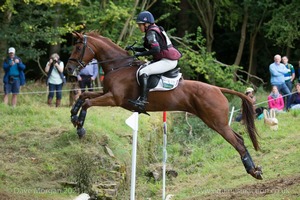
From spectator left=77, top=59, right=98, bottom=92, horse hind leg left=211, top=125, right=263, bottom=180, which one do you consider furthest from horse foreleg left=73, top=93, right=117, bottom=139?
spectator left=77, top=59, right=98, bottom=92

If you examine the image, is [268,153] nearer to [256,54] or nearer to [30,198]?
[30,198]

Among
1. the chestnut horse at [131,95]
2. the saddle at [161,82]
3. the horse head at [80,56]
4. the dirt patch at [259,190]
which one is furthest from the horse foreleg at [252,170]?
the horse head at [80,56]

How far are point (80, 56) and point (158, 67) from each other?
1566mm

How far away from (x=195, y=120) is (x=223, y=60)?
40.0ft

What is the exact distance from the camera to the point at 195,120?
881 inches

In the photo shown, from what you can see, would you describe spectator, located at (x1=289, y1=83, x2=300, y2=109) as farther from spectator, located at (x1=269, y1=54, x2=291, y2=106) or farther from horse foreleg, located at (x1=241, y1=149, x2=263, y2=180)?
horse foreleg, located at (x1=241, y1=149, x2=263, y2=180)

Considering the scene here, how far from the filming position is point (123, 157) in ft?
51.5

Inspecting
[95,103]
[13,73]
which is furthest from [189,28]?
[95,103]

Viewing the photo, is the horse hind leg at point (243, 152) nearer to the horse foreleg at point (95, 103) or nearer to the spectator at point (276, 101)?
the horse foreleg at point (95, 103)

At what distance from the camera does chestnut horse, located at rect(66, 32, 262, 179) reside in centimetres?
1302

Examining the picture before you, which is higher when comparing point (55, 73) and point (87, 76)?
point (55, 73)

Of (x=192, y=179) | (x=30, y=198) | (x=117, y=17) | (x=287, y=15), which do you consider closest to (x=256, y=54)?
(x=287, y=15)

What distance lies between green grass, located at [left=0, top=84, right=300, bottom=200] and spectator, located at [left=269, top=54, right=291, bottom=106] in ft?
4.40

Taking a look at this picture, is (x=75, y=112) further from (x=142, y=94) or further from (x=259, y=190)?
(x=259, y=190)
